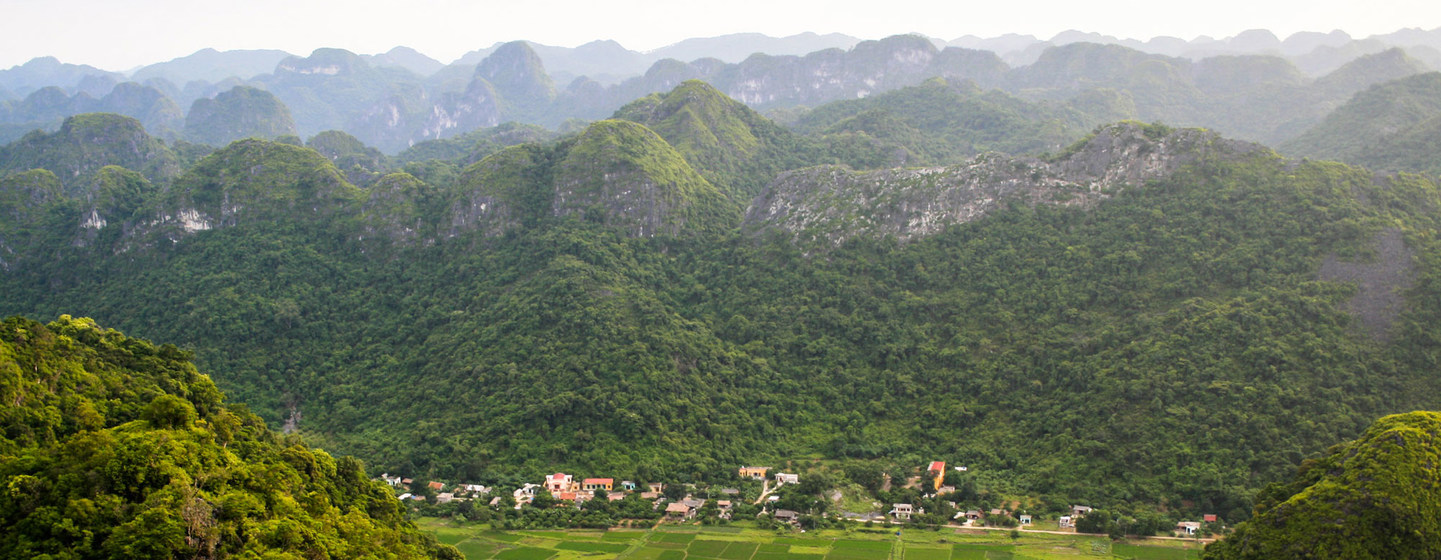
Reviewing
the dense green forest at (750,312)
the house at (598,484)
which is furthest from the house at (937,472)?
the house at (598,484)

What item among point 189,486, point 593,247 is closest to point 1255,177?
point 593,247

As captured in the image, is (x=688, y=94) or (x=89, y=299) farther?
(x=688, y=94)

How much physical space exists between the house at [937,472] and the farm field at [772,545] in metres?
5.33

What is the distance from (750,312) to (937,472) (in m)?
24.2

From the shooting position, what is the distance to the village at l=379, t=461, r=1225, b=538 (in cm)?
4959

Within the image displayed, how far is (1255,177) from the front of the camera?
6838 centimetres

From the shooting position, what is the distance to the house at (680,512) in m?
51.9

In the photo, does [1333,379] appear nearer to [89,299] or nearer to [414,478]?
[414,478]

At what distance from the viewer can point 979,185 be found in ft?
257

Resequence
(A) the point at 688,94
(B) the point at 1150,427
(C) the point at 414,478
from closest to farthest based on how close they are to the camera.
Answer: (B) the point at 1150,427 < (C) the point at 414,478 < (A) the point at 688,94

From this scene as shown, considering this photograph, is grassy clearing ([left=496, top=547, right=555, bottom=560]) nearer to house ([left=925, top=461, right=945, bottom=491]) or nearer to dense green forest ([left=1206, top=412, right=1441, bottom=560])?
house ([left=925, top=461, right=945, bottom=491])

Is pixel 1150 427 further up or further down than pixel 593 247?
further down

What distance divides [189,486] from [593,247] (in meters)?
52.4

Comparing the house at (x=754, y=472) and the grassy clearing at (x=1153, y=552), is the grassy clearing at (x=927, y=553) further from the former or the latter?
the house at (x=754, y=472)
